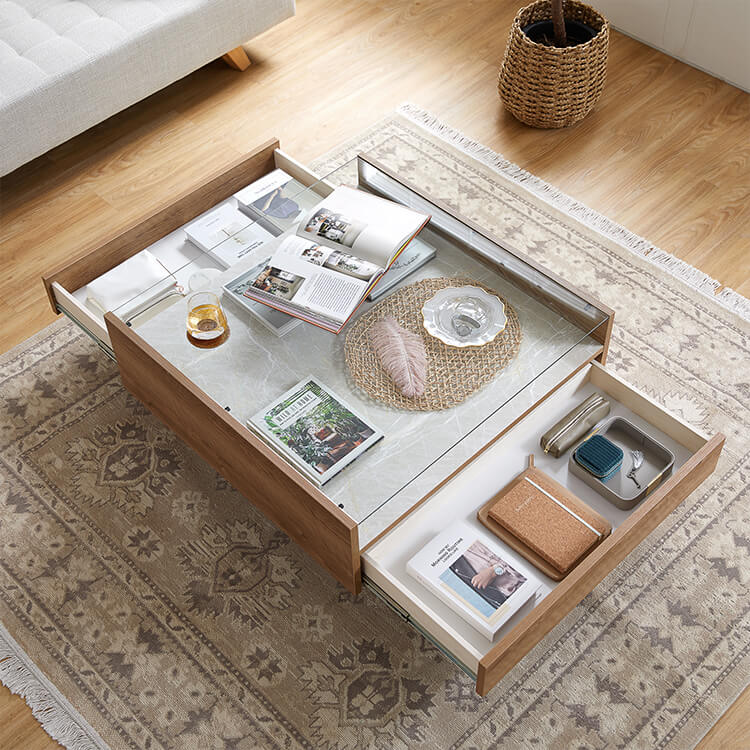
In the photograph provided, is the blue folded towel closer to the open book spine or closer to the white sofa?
the open book spine

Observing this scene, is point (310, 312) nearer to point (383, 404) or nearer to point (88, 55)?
point (383, 404)

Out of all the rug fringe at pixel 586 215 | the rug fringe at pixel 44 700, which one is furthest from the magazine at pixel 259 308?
the rug fringe at pixel 586 215

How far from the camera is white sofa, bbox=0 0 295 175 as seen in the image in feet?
8.21

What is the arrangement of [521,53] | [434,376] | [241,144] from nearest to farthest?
[434,376], [521,53], [241,144]

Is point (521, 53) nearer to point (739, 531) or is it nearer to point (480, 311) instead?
point (480, 311)

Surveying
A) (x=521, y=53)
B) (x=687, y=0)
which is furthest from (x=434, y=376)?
(x=687, y=0)

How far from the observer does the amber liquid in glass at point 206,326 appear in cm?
193

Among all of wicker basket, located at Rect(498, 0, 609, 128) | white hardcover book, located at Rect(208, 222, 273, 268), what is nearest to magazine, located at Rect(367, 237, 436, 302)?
white hardcover book, located at Rect(208, 222, 273, 268)

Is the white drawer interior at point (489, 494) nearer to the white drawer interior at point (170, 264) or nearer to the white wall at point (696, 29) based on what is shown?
the white drawer interior at point (170, 264)

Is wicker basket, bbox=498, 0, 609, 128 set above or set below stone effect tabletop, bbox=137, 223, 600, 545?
above

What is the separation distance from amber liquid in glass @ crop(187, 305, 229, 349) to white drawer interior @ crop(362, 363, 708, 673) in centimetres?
54

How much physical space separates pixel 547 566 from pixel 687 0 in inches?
78.2

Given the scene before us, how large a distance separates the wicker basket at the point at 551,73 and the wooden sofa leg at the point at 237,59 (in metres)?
0.83

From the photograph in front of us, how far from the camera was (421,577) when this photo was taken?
1.69 meters
